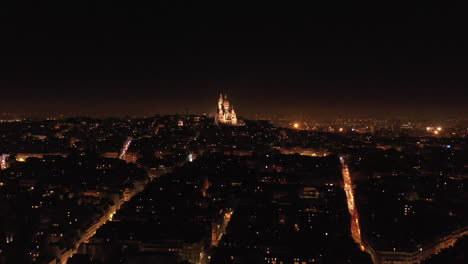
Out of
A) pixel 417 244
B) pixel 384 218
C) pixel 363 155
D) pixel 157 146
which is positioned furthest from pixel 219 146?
pixel 417 244

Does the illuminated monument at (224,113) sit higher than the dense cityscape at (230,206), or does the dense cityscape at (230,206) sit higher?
the illuminated monument at (224,113)

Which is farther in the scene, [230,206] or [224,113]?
[224,113]

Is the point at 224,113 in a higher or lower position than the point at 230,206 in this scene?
higher

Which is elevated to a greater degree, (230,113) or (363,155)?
(230,113)

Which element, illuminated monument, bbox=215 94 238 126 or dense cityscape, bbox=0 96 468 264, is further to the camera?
illuminated monument, bbox=215 94 238 126

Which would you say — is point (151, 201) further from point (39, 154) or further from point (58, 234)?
point (39, 154)

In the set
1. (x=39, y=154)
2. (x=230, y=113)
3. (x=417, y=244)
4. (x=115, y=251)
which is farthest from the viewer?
(x=230, y=113)

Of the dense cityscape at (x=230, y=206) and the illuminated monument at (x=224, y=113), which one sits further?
the illuminated monument at (x=224, y=113)

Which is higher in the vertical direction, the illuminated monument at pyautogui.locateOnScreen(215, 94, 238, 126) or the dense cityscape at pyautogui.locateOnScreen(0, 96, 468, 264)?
the illuminated monument at pyautogui.locateOnScreen(215, 94, 238, 126)
